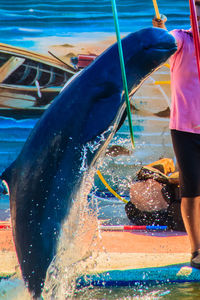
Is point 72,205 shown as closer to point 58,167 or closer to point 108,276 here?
point 58,167

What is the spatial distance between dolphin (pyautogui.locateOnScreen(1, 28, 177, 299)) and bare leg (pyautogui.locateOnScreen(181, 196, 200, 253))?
1327 millimetres

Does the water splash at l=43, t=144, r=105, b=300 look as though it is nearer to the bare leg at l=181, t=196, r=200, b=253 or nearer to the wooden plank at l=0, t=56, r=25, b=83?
the bare leg at l=181, t=196, r=200, b=253

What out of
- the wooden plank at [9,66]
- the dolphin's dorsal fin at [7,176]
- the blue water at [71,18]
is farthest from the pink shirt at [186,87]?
the wooden plank at [9,66]

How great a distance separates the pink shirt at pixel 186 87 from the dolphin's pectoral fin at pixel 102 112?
132cm

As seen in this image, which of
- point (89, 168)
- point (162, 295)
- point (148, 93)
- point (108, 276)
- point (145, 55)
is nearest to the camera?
point (145, 55)

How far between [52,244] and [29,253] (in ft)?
0.42

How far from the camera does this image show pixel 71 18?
746 centimetres

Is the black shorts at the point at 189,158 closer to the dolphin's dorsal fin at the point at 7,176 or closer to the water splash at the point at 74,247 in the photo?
the water splash at the point at 74,247

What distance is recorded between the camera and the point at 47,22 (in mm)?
7480

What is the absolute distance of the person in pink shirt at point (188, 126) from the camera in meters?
3.70

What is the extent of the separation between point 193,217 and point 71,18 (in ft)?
14.7

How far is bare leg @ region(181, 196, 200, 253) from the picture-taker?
3832 millimetres

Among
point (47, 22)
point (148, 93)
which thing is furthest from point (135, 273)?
point (47, 22)

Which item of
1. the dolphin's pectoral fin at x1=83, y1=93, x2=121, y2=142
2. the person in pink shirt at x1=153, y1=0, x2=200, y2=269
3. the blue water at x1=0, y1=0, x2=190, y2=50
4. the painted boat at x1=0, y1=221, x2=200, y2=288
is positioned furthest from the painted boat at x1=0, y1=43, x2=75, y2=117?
the dolphin's pectoral fin at x1=83, y1=93, x2=121, y2=142
